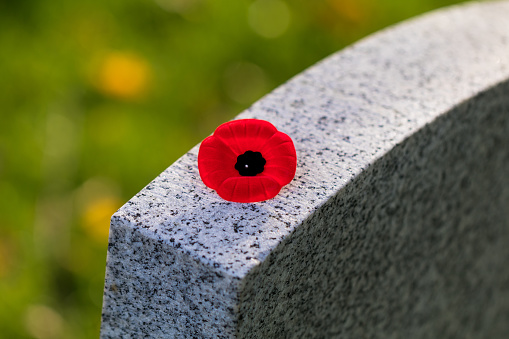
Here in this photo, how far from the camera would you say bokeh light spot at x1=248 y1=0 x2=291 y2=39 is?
3.17 meters

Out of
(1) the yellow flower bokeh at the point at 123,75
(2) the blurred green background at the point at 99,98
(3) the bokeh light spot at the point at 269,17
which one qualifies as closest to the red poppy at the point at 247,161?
(2) the blurred green background at the point at 99,98

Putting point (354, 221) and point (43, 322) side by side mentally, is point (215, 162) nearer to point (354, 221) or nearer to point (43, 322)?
point (354, 221)

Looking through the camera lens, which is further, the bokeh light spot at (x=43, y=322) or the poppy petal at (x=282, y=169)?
the bokeh light spot at (x=43, y=322)

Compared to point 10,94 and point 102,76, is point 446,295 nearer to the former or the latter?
point 102,76

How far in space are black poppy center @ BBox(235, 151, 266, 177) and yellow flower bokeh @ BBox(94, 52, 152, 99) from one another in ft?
5.49

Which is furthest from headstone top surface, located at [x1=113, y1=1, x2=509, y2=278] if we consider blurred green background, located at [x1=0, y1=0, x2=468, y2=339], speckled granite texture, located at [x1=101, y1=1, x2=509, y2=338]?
blurred green background, located at [x1=0, y1=0, x2=468, y2=339]

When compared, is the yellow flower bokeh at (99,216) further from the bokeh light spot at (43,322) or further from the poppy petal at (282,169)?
the poppy petal at (282,169)

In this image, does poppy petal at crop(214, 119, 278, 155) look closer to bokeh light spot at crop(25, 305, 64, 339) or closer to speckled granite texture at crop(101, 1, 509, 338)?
speckled granite texture at crop(101, 1, 509, 338)

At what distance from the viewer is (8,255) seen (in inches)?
90.5

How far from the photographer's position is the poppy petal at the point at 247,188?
118cm

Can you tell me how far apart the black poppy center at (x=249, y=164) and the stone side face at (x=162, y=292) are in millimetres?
234

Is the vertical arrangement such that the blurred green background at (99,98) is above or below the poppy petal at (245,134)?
above

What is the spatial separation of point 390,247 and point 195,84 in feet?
5.44

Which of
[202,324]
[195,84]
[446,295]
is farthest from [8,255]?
[446,295]
